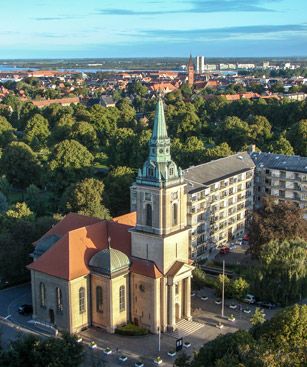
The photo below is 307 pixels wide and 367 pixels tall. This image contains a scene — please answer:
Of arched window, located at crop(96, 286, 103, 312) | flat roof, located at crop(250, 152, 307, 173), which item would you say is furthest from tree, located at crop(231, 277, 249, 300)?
flat roof, located at crop(250, 152, 307, 173)

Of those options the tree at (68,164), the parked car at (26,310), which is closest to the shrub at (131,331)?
the parked car at (26,310)

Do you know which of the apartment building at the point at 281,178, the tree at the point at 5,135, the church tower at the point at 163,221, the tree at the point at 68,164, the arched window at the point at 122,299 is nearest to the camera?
the church tower at the point at 163,221

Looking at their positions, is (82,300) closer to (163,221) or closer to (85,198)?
(163,221)

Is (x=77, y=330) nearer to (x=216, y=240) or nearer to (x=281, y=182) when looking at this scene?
(x=216, y=240)

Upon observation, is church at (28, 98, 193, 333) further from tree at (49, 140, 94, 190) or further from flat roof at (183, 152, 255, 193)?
tree at (49, 140, 94, 190)

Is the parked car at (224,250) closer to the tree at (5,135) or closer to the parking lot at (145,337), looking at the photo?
the parking lot at (145,337)
